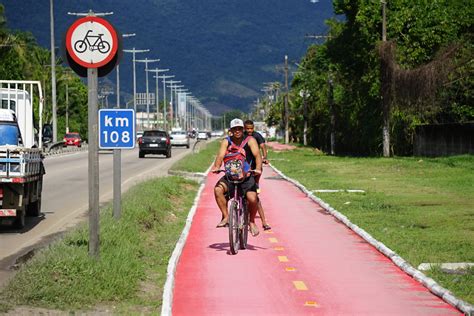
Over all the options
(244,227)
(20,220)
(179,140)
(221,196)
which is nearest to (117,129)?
(221,196)

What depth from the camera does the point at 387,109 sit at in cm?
5356

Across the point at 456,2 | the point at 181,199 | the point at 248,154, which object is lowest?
the point at 181,199

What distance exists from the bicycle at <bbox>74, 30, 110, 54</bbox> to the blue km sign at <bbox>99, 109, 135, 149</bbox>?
4010 millimetres

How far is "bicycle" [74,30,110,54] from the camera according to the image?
12344mm

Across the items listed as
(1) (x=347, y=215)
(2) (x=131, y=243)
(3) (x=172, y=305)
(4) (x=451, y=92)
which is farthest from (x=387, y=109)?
(3) (x=172, y=305)

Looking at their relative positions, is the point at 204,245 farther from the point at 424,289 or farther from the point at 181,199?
the point at 181,199

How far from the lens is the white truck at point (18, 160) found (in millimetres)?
17531

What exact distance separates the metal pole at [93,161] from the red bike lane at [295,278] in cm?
108

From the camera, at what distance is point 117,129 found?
648 inches

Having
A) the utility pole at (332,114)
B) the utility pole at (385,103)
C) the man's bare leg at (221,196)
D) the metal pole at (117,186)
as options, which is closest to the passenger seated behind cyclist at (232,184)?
the man's bare leg at (221,196)

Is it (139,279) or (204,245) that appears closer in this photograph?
(139,279)

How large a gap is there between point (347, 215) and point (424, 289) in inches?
364

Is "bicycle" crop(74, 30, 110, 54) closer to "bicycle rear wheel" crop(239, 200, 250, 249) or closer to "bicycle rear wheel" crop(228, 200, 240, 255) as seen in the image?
"bicycle rear wheel" crop(228, 200, 240, 255)

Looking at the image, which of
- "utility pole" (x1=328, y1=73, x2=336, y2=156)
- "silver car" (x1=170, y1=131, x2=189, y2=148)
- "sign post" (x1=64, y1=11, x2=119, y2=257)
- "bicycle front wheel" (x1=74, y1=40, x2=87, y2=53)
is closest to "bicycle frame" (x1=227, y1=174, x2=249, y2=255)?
"sign post" (x1=64, y1=11, x2=119, y2=257)
